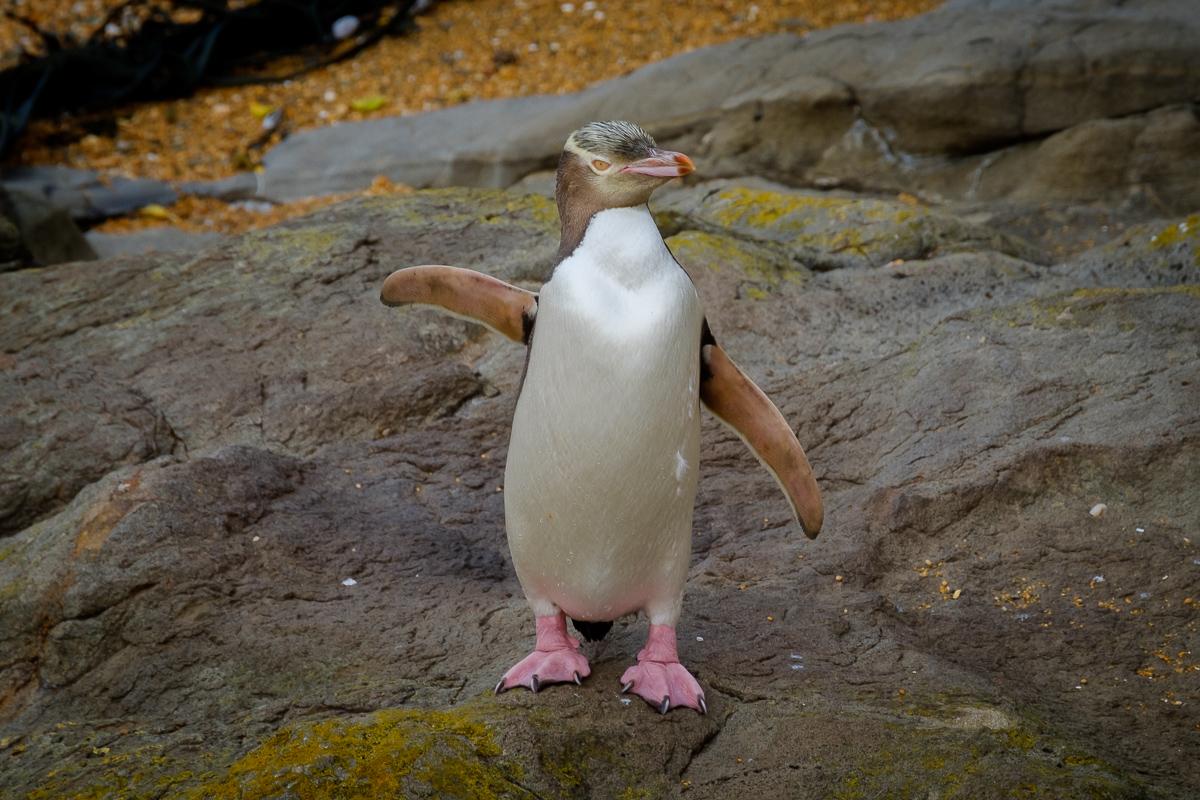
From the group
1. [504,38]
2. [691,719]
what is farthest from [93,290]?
[504,38]

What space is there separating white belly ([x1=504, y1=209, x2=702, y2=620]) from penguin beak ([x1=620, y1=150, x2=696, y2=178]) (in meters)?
0.10

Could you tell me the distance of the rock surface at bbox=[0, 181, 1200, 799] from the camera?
105 inches

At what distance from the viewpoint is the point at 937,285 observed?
16.1 feet

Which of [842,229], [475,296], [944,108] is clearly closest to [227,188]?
[944,108]

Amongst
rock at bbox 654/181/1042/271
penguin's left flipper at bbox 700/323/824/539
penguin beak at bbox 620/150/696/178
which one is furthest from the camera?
rock at bbox 654/181/1042/271

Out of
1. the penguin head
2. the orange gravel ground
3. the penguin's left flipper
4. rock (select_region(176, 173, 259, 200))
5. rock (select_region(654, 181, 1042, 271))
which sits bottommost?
rock (select_region(176, 173, 259, 200))

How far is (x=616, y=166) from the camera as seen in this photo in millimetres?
2633

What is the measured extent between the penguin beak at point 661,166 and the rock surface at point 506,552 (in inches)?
45.5

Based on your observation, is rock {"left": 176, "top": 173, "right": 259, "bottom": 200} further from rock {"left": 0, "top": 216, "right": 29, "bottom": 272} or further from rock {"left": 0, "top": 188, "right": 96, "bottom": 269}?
rock {"left": 0, "top": 216, "right": 29, "bottom": 272}

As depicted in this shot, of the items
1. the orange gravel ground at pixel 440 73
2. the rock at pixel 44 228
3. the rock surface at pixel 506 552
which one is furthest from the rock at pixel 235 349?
the orange gravel ground at pixel 440 73

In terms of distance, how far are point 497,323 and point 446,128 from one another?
6.49 metres

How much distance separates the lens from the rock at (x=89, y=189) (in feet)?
28.8

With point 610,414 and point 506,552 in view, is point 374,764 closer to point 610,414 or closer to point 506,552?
point 610,414

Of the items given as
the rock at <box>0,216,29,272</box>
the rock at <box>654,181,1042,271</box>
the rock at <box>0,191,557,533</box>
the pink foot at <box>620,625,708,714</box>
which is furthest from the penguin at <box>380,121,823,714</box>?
the rock at <box>0,216,29,272</box>
